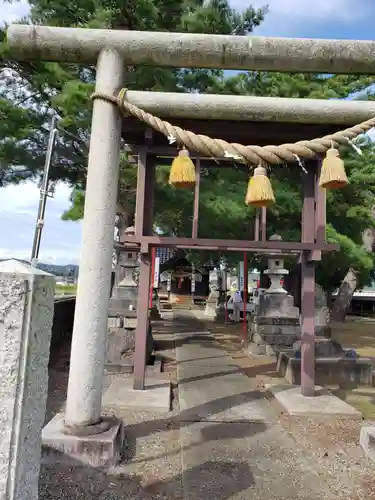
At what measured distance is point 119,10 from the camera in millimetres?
8688

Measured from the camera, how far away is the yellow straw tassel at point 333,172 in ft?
11.8

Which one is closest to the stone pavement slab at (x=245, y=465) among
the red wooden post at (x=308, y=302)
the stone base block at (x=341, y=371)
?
the red wooden post at (x=308, y=302)

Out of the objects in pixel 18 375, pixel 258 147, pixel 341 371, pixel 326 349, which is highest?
pixel 258 147

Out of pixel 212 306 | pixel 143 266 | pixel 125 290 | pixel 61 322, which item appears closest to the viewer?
pixel 143 266

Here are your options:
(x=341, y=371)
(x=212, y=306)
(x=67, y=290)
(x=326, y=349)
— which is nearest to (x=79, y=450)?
(x=341, y=371)

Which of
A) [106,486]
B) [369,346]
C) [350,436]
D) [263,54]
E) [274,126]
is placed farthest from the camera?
[369,346]

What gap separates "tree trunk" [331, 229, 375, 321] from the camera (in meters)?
21.3

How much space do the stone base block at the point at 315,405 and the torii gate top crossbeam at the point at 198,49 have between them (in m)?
3.91

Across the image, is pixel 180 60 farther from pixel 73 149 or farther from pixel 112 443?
pixel 73 149

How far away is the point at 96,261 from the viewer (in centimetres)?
387

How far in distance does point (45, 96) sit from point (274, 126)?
6526 mm

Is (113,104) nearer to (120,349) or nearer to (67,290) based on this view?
(120,349)

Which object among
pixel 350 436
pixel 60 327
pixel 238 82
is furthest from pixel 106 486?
pixel 238 82

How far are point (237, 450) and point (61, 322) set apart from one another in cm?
706
